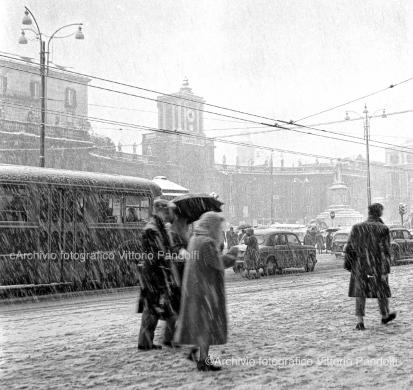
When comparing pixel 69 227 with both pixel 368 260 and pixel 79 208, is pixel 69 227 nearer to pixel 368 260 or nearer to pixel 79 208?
pixel 79 208

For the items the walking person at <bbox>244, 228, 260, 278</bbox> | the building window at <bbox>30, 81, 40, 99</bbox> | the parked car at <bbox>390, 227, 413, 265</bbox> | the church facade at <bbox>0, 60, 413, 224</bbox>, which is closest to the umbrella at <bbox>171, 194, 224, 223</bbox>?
the walking person at <bbox>244, 228, 260, 278</bbox>

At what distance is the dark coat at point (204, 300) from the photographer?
20.4ft

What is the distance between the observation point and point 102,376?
612 centimetres

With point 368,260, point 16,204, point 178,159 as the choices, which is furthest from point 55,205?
point 178,159

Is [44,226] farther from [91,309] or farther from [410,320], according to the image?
[410,320]

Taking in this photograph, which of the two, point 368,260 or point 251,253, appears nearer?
point 368,260

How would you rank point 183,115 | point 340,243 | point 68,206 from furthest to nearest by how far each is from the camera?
point 183,115, point 340,243, point 68,206

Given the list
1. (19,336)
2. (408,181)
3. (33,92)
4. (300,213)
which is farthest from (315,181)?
(19,336)

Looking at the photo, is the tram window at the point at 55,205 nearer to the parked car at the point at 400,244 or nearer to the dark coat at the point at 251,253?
the dark coat at the point at 251,253

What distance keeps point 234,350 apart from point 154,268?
1380 mm

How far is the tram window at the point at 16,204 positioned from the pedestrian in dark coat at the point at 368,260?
793cm

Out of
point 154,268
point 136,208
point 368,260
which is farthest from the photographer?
→ point 136,208

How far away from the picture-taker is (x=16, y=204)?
1387 cm

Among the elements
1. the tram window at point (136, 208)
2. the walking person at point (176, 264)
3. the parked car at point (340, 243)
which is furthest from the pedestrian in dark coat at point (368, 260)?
the parked car at point (340, 243)
